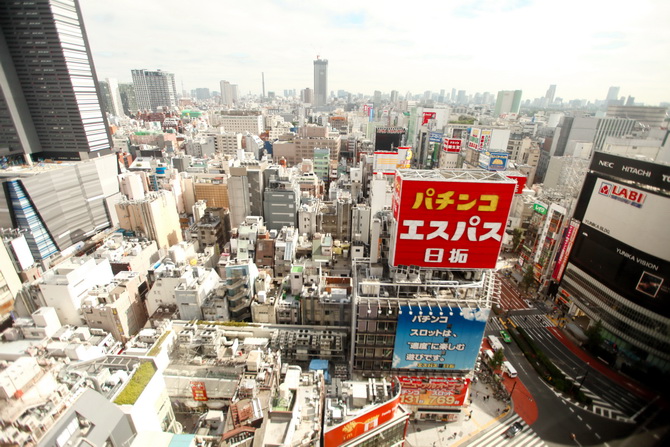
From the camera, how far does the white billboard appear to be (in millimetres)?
23766

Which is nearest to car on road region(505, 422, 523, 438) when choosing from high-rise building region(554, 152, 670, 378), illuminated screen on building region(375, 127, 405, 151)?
high-rise building region(554, 152, 670, 378)

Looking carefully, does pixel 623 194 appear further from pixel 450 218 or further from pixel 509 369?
pixel 450 218

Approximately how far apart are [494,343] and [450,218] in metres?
17.4

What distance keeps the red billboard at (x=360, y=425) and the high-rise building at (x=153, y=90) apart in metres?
177

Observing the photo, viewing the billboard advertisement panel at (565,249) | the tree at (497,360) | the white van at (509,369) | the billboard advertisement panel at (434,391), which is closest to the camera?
the billboard advertisement panel at (434,391)

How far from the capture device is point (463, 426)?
71.9ft

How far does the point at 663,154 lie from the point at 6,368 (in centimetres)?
4381

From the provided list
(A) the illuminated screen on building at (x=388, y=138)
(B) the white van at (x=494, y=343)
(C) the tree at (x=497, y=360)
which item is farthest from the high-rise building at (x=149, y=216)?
(A) the illuminated screen on building at (x=388, y=138)

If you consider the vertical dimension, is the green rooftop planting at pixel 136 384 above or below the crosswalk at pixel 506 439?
above

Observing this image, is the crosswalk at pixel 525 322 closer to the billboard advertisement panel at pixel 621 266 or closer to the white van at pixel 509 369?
the white van at pixel 509 369

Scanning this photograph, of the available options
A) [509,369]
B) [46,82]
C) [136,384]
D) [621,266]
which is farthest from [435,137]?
[136,384]

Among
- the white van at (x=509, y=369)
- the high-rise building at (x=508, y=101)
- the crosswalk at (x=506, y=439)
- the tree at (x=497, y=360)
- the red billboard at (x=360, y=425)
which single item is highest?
the high-rise building at (x=508, y=101)

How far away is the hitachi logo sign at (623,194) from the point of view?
25203 mm

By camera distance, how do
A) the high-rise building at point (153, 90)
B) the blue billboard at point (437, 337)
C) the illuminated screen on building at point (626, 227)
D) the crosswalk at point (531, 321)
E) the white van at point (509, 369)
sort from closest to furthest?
the blue billboard at point (437, 337)
the illuminated screen on building at point (626, 227)
the white van at point (509, 369)
the crosswalk at point (531, 321)
the high-rise building at point (153, 90)
